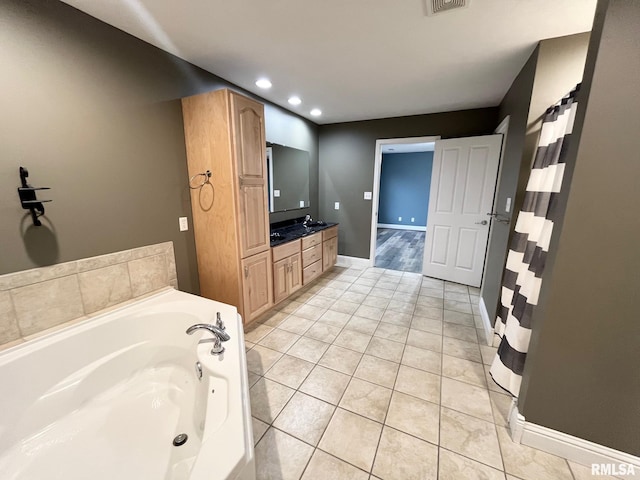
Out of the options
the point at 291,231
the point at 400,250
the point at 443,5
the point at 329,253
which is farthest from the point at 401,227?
the point at 443,5

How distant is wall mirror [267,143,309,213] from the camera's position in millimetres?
3427

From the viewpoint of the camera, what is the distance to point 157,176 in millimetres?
2078

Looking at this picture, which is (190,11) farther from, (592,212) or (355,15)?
(592,212)

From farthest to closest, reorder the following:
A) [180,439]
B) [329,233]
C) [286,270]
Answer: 1. [329,233]
2. [286,270]
3. [180,439]

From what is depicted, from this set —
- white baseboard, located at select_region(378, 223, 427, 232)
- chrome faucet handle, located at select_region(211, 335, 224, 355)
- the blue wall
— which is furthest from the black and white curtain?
white baseboard, located at select_region(378, 223, 427, 232)

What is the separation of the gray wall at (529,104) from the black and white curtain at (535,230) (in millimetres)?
172

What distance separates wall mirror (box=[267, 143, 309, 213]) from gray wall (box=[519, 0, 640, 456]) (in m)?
2.92

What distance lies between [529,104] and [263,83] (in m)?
2.40

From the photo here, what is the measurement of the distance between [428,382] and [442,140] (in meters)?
3.15

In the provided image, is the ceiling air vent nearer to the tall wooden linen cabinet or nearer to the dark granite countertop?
the tall wooden linen cabinet

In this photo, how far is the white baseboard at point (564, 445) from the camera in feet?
4.24

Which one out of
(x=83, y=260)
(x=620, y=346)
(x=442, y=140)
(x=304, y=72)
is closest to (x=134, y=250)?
(x=83, y=260)

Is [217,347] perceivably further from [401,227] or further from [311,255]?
[401,227]

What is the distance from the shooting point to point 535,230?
67.7 inches
